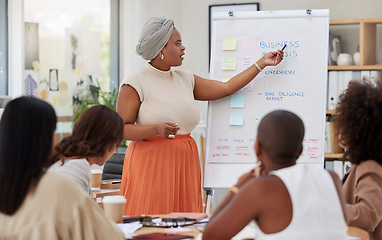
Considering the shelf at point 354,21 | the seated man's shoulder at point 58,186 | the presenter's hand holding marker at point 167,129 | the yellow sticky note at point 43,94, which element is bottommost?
the seated man's shoulder at point 58,186

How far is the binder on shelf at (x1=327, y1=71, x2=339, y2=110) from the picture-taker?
178 inches

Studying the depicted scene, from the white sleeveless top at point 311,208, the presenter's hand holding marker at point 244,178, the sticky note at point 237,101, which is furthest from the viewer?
the sticky note at point 237,101

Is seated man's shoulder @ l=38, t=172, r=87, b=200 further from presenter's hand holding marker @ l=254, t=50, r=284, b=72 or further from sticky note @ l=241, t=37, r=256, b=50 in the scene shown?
sticky note @ l=241, t=37, r=256, b=50

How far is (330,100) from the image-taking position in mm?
4562

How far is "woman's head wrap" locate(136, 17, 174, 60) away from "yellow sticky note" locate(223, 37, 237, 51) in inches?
20.5

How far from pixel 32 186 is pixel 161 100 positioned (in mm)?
Answer: 1426

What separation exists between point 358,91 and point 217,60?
4.60 ft

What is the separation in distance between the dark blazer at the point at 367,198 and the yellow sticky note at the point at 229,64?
1369mm

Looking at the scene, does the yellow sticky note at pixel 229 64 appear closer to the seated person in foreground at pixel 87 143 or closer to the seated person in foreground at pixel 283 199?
the seated person in foreground at pixel 87 143

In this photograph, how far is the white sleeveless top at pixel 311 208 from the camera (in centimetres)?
154

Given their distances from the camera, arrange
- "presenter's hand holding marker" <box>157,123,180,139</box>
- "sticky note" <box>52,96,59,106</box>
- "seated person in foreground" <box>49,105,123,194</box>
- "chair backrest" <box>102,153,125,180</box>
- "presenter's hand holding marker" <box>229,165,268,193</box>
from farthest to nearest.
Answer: "sticky note" <box>52,96,59,106</box>
"chair backrest" <box>102,153,125,180</box>
"presenter's hand holding marker" <box>157,123,180,139</box>
"seated person in foreground" <box>49,105,123,194</box>
"presenter's hand holding marker" <box>229,165,268,193</box>

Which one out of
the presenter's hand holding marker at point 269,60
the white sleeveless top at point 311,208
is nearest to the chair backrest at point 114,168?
the presenter's hand holding marker at point 269,60

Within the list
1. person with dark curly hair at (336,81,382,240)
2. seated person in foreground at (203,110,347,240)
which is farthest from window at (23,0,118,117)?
seated person in foreground at (203,110,347,240)

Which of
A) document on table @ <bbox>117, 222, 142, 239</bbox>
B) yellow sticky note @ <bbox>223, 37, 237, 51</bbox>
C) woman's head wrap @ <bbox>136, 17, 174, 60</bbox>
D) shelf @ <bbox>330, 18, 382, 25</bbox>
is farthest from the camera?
shelf @ <bbox>330, 18, 382, 25</bbox>
